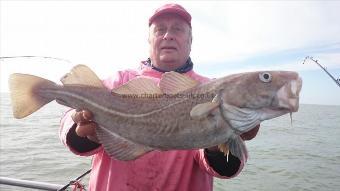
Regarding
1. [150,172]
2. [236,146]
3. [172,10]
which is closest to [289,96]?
[236,146]

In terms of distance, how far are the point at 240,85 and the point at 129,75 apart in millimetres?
1904

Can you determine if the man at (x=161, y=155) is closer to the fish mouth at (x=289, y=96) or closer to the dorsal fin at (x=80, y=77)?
the dorsal fin at (x=80, y=77)

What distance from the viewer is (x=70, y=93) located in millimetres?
2967

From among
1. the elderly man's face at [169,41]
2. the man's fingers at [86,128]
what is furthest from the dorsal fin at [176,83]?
the elderly man's face at [169,41]

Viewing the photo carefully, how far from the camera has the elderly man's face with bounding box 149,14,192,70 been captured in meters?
4.18

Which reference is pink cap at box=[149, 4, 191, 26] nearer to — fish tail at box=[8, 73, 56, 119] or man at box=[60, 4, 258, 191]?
man at box=[60, 4, 258, 191]

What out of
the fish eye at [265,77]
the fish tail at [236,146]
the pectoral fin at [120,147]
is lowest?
the pectoral fin at [120,147]

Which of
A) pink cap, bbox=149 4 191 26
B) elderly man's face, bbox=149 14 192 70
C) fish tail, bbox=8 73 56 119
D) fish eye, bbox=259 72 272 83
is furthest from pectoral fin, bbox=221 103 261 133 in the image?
pink cap, bbox=149 4 191 26

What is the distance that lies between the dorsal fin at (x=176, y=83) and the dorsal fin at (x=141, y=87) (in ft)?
0.31

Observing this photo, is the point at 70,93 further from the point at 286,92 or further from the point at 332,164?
the point at 332,164

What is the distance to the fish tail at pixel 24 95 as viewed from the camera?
2.94 meters

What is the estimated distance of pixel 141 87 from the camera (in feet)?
9.34

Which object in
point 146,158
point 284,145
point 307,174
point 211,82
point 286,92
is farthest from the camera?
point 284,145

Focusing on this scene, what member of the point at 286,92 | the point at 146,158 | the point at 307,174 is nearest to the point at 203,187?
the point at 146,158
